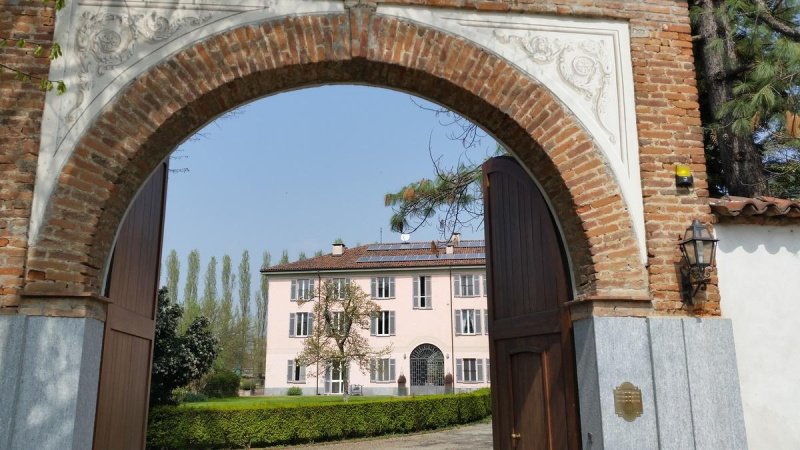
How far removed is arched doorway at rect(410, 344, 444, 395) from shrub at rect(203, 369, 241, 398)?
943cm

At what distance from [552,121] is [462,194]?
3570mm

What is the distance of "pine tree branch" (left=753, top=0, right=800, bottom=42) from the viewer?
6.83 m

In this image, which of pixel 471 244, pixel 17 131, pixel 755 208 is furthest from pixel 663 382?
pixel 471 244

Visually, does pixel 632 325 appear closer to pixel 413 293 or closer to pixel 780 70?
pixel 780 70

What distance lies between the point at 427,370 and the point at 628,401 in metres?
29.0

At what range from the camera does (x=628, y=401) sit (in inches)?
175

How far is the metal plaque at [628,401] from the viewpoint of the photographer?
174 inches

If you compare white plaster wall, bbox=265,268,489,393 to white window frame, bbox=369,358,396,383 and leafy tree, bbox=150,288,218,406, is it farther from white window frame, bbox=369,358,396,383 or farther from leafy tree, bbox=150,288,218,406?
leafy tree, bbox=150,288,218,406

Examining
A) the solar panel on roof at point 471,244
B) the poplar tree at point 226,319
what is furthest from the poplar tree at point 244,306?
the solar panel on roof at point 471,244

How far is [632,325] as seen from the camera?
15.0 ft

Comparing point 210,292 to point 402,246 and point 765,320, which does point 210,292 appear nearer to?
point 402,246

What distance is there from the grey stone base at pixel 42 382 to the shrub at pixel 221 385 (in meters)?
28.6

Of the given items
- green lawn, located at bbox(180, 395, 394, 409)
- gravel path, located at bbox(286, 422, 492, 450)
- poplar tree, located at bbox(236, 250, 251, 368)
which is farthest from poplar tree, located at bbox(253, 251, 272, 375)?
gravel path, located at bbox(286, 422, 492, 450)

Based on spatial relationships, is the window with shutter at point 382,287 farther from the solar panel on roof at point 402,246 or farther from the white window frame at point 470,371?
the white window frame at point 470,371
